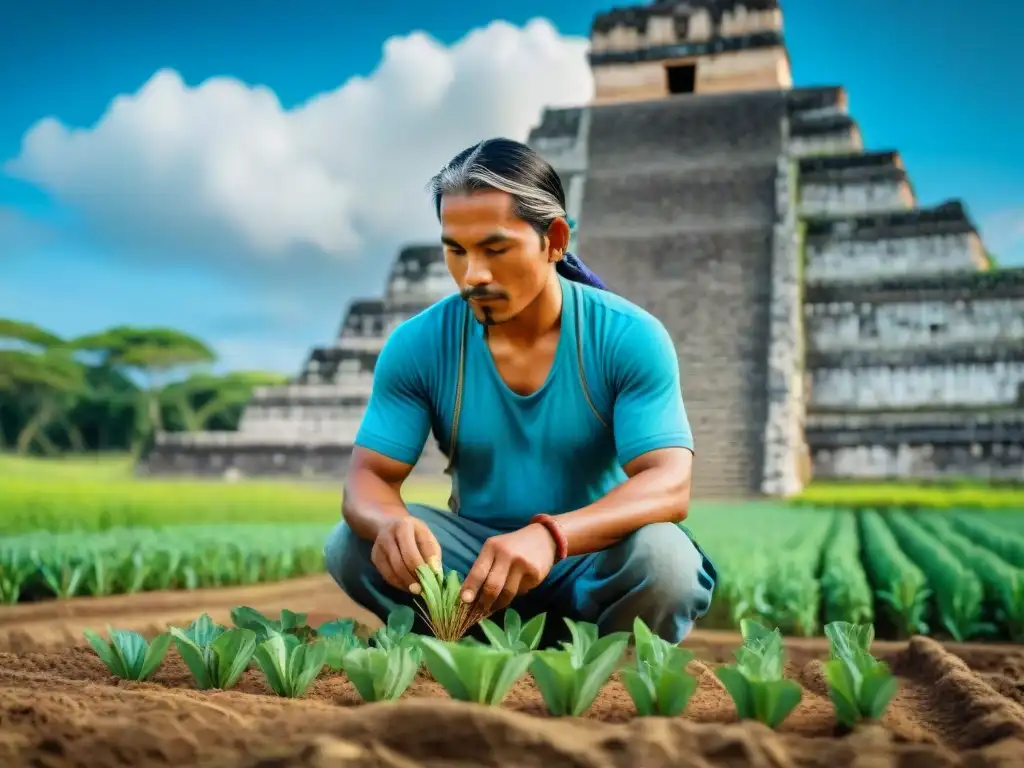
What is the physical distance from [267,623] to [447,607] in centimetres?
51

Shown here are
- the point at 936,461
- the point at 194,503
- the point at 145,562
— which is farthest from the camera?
the point at 936,461

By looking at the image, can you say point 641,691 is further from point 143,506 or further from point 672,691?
point 143,506

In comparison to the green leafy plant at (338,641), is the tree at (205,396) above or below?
above

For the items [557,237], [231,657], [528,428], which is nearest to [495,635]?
[231,657]

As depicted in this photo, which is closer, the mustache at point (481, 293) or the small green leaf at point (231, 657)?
the small green leaf at point (231, 657)

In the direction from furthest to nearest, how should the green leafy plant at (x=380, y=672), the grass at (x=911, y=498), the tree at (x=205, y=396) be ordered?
the tree at (x=205, y=396), the grass at (x=911, y=498), the green leafy plant at (x=380, y=672)

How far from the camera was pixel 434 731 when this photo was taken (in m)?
1.30

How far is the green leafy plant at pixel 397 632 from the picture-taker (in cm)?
195

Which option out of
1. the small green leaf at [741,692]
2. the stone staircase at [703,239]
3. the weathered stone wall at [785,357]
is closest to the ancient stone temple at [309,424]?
the stone staircase at [703,239]

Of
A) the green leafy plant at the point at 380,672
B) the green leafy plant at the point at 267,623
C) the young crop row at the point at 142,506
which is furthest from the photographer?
the young crop row at the point at 142,506

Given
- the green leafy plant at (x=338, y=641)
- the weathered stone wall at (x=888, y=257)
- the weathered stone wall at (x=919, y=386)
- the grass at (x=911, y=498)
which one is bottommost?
the grass at (x=911, y=498)

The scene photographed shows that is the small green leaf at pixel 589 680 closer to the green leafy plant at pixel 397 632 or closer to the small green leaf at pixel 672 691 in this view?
the small green leaf at pixel 672 691

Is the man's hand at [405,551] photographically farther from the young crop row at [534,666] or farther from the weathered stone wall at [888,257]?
the weathered stone wall at [888,257]

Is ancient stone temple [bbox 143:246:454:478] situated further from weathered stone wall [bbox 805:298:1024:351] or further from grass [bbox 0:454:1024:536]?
weathered stone wall [bbox 805:298:1024:351]
